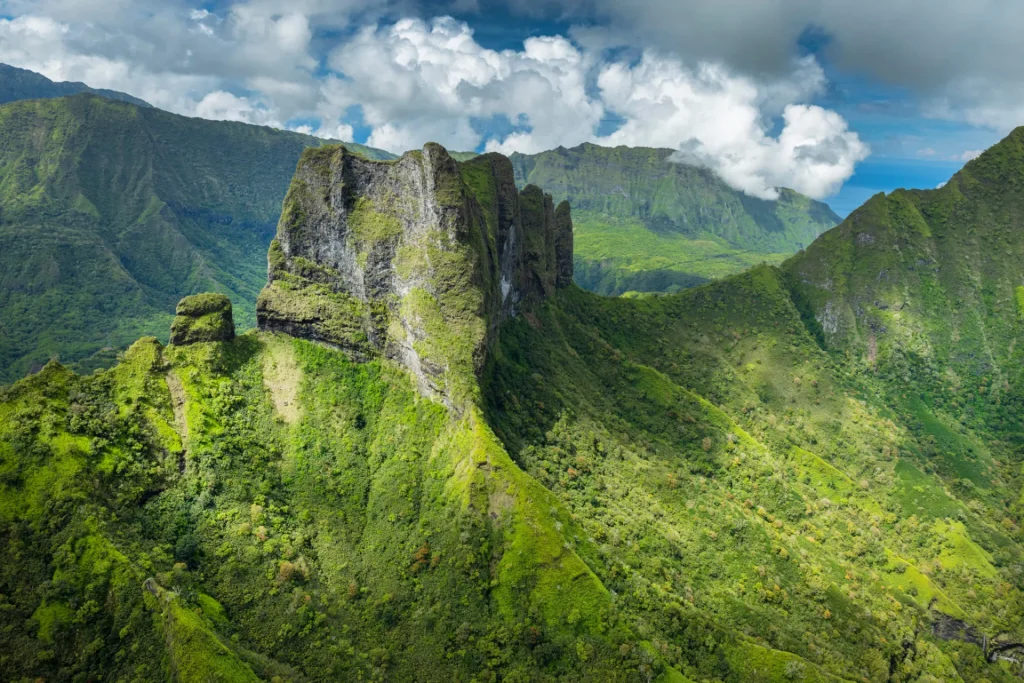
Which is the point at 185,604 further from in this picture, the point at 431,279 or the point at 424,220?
the point at 424,220

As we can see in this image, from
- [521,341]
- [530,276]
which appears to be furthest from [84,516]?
[530,276]

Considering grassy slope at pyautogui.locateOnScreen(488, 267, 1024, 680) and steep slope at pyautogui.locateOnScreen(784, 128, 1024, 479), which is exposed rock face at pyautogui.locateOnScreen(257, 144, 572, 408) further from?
steep slope at pyautogui.locateOnScreen(784, 128, 1024, 479)

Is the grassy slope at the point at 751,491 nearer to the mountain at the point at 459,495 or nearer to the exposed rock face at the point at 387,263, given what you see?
the mountain at the point at 459,495

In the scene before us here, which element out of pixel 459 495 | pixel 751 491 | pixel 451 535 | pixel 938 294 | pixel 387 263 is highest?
pixel 938 294

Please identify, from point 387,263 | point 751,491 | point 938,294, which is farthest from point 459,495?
point 938,294

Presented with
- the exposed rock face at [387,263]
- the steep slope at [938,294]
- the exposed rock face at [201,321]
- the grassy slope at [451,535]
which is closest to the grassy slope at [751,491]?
the grassy slope at [451,535]

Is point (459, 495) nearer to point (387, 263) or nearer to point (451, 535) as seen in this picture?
point (451, 535)
